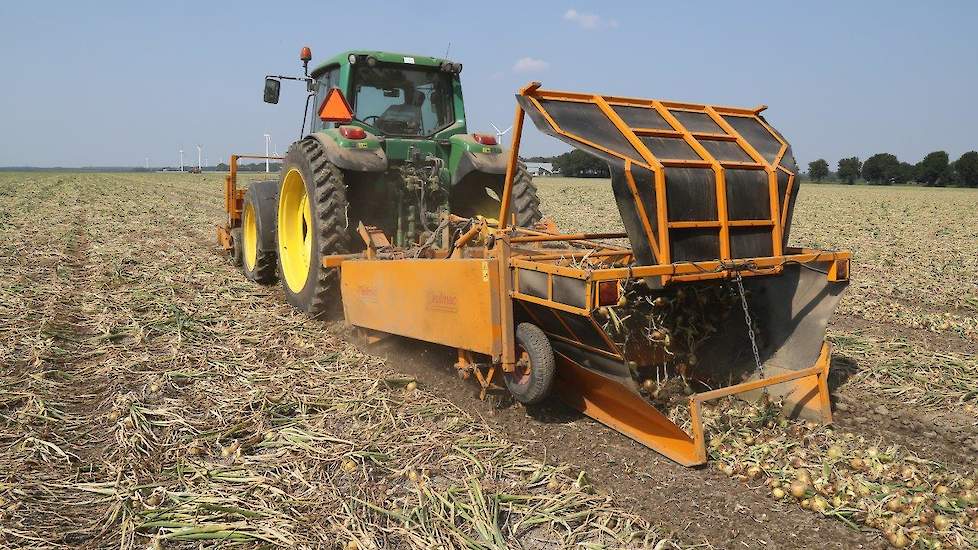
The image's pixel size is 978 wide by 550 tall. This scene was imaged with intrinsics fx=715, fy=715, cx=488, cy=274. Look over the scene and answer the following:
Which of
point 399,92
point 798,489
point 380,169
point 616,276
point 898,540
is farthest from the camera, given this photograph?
point 399,92

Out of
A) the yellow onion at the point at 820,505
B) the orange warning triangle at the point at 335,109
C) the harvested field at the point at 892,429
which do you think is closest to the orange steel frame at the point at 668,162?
the harvested field at the point at 892,429

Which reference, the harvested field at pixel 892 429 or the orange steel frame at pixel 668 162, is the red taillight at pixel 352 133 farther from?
the harvested field at pixel 892 429

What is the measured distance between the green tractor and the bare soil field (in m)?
0.77

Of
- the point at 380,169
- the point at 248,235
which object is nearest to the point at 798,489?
the point at 380,169

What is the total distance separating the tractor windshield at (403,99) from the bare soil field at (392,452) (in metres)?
1.88

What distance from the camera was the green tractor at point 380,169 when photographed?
5.60m

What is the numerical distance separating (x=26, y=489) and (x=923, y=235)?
16486 mm

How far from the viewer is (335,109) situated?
234 inches

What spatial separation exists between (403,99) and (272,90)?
1532 mm

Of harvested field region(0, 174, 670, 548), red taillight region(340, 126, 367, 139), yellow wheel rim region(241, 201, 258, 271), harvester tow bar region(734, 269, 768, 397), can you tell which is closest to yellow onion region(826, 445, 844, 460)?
harvester tow bar region(734, 269, 768, 397)

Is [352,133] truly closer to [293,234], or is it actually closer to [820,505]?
[293,234]

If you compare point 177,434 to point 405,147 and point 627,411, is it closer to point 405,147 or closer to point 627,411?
point 627,411

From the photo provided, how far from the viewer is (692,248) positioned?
12.0 ft

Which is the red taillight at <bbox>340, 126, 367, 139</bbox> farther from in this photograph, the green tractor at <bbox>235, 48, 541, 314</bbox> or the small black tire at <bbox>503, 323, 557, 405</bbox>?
the small black tire at <bbox>503, 323, 557, 405</bbox>
